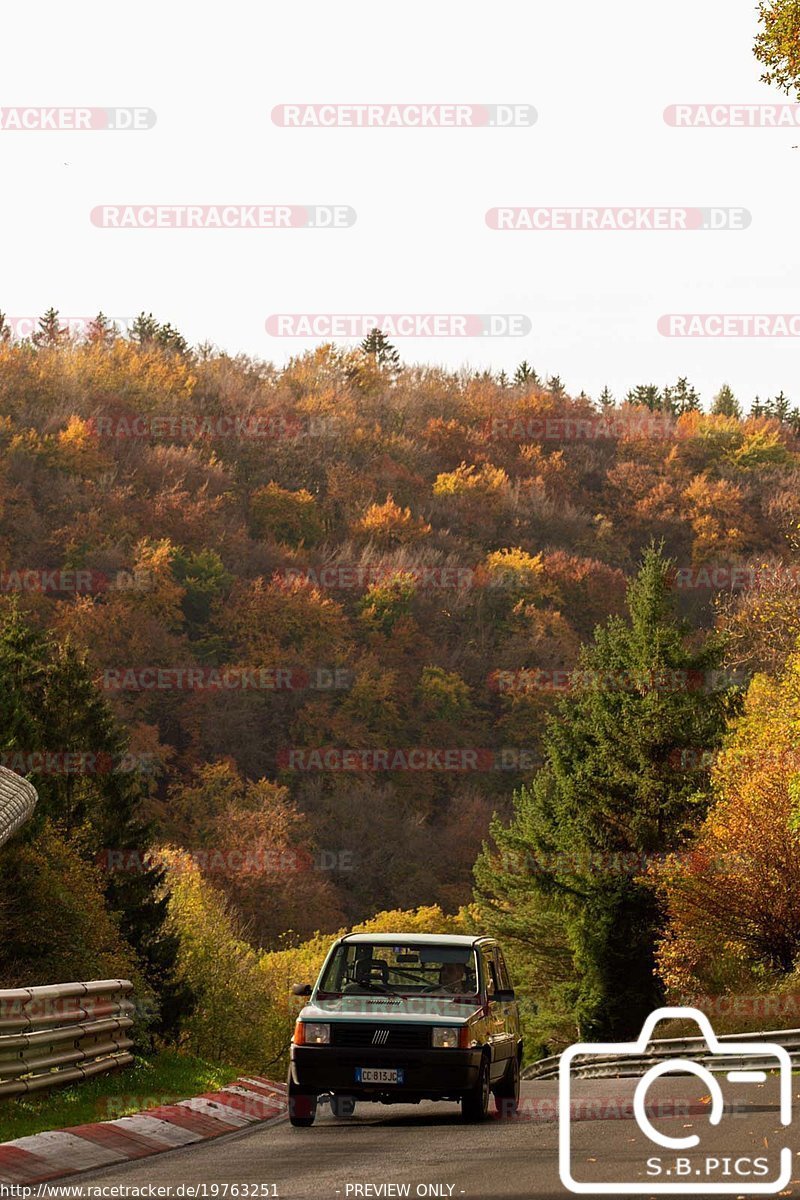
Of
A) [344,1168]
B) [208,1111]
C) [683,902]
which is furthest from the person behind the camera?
[683,902]

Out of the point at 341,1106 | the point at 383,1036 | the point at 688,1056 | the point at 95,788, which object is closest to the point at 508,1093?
the point at 341,1106

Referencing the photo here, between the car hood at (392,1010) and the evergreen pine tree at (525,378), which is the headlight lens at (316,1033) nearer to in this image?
the car hood at (392,1010)

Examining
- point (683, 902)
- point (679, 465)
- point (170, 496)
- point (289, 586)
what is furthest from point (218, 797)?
point (679, 465)

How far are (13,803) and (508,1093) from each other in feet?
37.9

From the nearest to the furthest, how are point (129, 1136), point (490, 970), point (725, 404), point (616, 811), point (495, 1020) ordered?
point (129, 1136)
point (495, 1020)
point (490, 970)
point (616, 811)
point (725, 404)

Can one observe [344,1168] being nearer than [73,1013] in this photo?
Yes

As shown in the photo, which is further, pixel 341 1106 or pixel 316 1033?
pixel 341 1106

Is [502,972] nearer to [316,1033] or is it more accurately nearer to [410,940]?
[410,940]

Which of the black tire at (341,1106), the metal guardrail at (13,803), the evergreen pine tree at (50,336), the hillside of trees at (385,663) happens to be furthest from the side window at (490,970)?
the evergreen pine tree at (50,336)

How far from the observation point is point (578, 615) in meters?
114

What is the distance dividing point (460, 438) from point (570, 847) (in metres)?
87.7

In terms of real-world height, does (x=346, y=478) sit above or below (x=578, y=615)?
above

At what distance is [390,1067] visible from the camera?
46.4 ft

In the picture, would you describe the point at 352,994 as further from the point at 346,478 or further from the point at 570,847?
the point at 346,478
